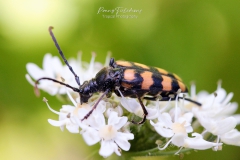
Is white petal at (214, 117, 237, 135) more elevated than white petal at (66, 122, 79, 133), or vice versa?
white petal at (214, 117, 237, 135)

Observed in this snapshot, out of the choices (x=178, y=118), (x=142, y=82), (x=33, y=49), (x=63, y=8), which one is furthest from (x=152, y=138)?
(x=63, y=8)

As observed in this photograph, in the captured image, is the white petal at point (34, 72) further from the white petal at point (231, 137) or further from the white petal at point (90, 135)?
the white petal at point (231, 137)

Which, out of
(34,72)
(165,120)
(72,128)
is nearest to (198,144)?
(165,120)

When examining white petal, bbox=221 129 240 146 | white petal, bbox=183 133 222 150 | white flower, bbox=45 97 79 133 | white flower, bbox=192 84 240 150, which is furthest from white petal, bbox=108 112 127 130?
white petal, bbox=221 129 240 146

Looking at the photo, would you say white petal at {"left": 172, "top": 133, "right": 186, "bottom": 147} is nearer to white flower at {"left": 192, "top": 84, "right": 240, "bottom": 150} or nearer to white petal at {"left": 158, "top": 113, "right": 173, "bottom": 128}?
white petal at {"left": 158, "top": 113, "right": 173, "bottom": 128}

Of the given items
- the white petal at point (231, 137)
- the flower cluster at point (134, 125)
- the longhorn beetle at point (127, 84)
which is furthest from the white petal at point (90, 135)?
the white petal at point (231, 137)

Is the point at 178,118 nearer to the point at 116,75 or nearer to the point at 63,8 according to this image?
the point at 116,75

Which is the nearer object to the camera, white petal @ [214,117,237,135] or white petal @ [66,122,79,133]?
white petal @ [66,122,79,133]

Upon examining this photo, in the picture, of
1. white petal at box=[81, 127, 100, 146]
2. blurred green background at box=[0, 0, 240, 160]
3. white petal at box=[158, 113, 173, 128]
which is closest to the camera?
white petal at box=[81, 127, 100, 146]
